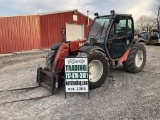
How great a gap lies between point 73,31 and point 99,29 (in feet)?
47.5

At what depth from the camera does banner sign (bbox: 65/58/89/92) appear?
5352 millimetres

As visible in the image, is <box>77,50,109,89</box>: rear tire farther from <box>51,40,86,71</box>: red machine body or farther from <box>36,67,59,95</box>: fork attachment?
<box>36,67,59,95</box>: fork attachment

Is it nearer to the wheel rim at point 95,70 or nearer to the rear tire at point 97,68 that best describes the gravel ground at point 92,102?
the rear tire at point 97,68

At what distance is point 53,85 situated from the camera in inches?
218

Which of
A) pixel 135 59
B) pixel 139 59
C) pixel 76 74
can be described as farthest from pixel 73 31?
pixel 76 74

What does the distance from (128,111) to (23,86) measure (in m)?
3.35

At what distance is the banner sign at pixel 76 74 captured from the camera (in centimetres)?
535

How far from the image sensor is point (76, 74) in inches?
212

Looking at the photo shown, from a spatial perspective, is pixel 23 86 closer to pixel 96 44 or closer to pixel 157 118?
pixel 96 44

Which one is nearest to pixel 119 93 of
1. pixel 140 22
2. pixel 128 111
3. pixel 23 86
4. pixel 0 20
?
pixel 128 111

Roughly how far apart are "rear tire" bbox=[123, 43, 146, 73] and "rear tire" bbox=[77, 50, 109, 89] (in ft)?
5.18

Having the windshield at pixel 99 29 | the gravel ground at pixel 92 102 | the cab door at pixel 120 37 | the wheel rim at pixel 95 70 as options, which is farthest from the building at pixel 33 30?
the wheel rim at pixel 95 70

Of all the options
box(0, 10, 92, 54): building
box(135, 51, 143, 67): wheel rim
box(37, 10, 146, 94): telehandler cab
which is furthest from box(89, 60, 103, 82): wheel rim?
box(0, 10, 92, 54): building

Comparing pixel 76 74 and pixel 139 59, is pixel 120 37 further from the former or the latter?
pixel 76 74
